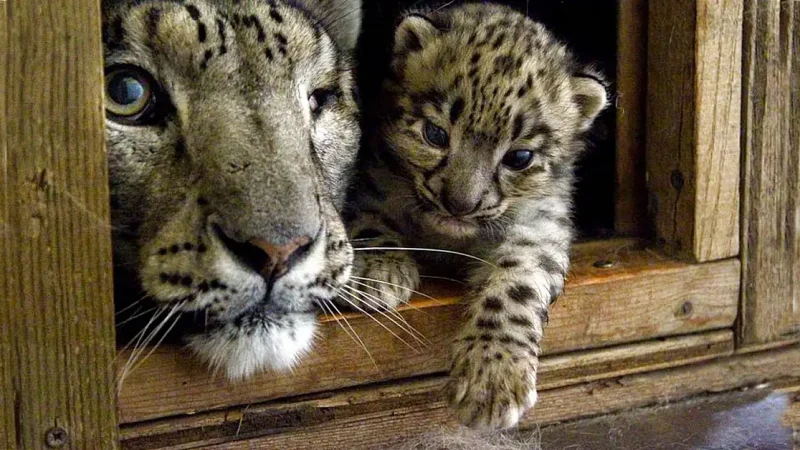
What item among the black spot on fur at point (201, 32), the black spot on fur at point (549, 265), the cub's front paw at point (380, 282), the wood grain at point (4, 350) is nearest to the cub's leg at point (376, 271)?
the cub's front paw at point (380, 282)

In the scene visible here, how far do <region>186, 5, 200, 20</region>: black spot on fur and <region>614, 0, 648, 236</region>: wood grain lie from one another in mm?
1572

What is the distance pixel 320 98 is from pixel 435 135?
15.9 inches

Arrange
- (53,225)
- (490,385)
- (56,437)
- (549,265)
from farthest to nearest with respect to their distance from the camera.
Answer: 1. (549,265)
2. (490,385)
3. (56,437)
4. (53,225)

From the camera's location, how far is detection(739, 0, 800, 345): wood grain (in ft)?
10.6

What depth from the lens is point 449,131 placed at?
3.03m

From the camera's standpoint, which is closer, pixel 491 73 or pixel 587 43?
pixel 491 73

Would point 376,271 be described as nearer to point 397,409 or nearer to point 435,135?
point 397,409

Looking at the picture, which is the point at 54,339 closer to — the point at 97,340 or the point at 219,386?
the point at 97,340

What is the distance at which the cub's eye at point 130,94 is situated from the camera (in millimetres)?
2430

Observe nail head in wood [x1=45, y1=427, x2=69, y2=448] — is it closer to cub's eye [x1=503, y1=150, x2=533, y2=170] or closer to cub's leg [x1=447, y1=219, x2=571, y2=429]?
cub's leg [x1=447, y1=219, x2=571, y2=429]

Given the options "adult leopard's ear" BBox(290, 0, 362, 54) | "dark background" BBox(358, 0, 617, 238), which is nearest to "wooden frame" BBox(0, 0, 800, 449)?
"dark background" BBox(358, 0, 617, 238)

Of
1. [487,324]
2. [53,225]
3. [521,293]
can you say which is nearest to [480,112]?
[521,293]

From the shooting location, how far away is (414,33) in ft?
10.7

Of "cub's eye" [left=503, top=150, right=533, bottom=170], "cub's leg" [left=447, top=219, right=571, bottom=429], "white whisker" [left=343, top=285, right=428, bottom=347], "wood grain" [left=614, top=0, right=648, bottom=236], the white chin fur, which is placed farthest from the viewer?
"wood grain" [left=614, top=0, right=648, bottom=236]
